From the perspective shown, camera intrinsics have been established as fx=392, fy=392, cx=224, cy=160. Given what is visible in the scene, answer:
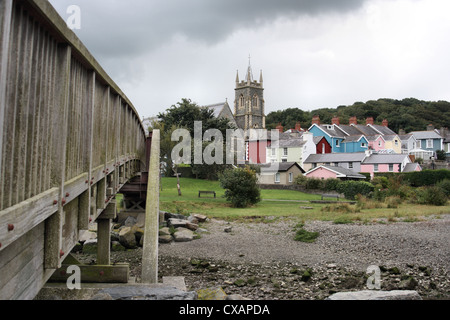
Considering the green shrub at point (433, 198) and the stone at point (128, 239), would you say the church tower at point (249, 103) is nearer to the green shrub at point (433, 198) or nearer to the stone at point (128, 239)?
the green shrub at point (433, 198)

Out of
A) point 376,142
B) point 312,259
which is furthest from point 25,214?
point 376,142

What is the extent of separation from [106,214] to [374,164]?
170 feet

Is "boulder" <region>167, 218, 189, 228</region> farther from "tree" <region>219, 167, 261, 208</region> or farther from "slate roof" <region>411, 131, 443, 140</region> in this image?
"slate roof" <region>411, 131, 443, 140</region>

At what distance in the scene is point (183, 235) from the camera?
18734 mm

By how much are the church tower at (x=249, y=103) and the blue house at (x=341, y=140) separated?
84.6ft

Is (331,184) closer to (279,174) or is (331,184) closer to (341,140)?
(279,174)

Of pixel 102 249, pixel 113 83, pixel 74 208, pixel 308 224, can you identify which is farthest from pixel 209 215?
pixel 74 208

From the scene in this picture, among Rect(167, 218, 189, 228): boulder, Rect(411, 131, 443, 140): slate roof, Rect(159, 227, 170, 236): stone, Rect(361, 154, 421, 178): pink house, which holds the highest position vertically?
Rect(411, 131, 443, 140): slate roof

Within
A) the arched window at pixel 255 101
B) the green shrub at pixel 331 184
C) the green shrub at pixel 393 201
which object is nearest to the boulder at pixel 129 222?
the green shrub at pixel 393 201

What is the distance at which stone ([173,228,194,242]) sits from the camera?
1847 cm

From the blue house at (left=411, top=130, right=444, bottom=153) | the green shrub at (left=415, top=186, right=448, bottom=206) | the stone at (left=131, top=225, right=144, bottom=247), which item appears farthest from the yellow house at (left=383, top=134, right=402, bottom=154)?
the stone at (left=131, top=225, right=144, bottom=247)

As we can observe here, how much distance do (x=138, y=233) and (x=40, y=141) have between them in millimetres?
14059

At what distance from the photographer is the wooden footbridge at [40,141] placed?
3.16 meters

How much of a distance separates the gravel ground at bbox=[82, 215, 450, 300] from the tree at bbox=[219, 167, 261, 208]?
33.8ft
